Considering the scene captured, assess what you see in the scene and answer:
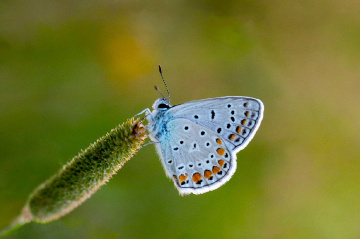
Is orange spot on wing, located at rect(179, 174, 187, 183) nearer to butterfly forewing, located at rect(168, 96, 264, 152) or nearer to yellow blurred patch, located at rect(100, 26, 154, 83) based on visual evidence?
butterfly forewing, located at rect(168, 96, 264, 152)

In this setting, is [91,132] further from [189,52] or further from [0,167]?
[189,52]

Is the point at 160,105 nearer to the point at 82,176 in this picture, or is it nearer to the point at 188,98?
the point at 82,176

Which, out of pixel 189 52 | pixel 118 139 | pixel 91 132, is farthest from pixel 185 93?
pixel 118 139

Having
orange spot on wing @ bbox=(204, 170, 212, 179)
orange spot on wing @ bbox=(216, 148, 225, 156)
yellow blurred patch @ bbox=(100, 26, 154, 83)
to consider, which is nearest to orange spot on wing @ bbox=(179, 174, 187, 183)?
orange spot on wing @ bbox=(204, 170, 212, 179)

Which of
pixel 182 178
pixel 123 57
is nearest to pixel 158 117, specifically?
pixel 182 178

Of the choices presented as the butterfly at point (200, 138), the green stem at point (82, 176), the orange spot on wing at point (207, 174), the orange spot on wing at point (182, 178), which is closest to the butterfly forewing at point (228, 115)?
the butterfly at point (200, 138)

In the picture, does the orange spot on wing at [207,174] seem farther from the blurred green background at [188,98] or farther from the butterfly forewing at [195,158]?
the blurred green background at [188,98]
